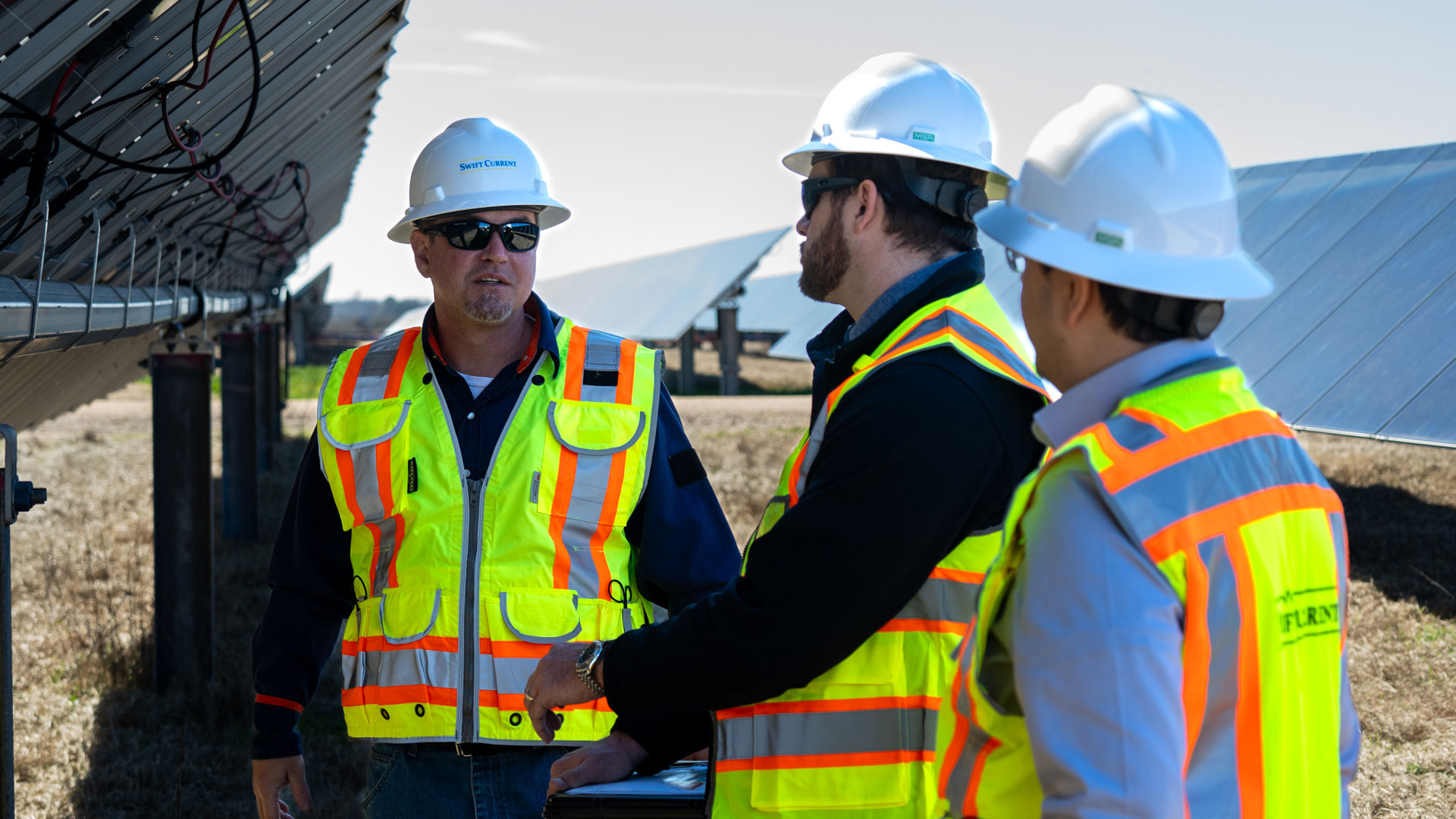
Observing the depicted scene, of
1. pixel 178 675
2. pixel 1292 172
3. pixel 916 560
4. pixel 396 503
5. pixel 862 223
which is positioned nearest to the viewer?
pixel 916 560

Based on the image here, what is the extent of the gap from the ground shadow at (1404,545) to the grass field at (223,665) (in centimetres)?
2

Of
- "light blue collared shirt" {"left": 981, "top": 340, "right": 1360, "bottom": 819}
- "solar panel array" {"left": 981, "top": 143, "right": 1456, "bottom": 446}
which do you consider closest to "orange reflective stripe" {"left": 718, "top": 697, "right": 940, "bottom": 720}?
"light blue collared shirt" {"left": 981, "top": 340, "right": 1360, "bottom": 819}

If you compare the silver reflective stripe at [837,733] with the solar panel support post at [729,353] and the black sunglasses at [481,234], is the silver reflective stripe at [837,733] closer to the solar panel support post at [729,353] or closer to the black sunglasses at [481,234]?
the black sunglasses at [481,234]

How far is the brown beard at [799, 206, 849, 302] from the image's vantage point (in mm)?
2123

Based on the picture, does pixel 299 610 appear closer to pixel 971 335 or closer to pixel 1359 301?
pixel 971 335

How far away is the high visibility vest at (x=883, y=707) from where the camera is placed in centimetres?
178

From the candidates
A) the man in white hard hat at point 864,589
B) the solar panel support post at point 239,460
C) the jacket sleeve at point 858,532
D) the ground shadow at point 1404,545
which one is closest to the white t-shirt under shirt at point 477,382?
the man in white hard hat at point 864,589

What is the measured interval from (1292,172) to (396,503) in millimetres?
12355

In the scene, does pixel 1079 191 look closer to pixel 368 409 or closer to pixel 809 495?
pixel 809 495

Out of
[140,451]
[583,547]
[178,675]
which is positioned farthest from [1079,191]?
[140,451]

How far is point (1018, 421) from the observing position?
1786 mm

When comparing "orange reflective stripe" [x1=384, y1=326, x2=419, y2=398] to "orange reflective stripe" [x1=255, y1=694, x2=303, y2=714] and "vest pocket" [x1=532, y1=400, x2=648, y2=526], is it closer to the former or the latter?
"vest pocket" [x1=532, y1=400, x2=648, y2=526]

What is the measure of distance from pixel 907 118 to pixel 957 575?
0.91 m

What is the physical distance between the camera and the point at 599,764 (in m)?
2.14
